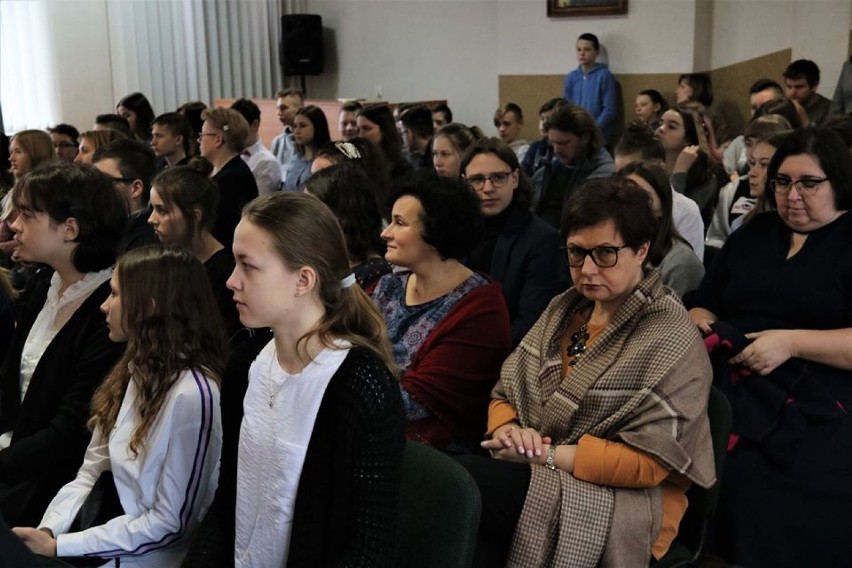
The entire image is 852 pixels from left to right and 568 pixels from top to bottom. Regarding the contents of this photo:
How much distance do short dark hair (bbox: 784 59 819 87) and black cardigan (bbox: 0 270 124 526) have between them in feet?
16.4

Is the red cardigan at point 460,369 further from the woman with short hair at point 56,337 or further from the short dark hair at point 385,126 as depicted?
the short dark hair at point 385,126

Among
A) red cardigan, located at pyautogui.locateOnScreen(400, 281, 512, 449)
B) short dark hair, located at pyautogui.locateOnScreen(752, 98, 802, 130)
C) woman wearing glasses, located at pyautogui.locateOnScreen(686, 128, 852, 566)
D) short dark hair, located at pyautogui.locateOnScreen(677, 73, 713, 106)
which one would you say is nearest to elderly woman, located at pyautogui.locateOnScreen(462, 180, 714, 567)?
red cardigan, located at pyautogui.locateOnScreen(400, 281, 512, 449)

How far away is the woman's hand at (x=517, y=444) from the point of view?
1.88 metres

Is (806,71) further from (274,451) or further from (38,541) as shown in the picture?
(38,541)

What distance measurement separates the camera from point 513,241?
9.61 ft

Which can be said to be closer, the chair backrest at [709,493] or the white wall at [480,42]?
the chair backrest at [709,493]

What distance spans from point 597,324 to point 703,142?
9.78 feet

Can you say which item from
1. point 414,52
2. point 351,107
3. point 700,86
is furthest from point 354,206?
point 414,52

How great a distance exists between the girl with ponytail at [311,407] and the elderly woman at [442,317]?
2.05 ft

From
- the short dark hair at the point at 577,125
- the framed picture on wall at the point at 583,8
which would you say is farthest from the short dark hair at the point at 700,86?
the short dark hair at the point at 577,125

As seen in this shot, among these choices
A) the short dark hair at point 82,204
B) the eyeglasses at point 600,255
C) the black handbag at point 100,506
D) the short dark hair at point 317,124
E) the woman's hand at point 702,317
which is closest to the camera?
the black handbag at point 100,506

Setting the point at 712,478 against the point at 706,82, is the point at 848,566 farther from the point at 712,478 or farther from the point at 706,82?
the point at 706,82

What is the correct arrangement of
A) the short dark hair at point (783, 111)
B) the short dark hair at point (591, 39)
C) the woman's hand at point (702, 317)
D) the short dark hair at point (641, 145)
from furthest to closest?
the short dark hair at point (591, 39)
the short dark hair at point (783, 111)
the short dark hair at point (641, 145)
the woman's hand at point (702, 317)

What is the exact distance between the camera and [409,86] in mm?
9680
